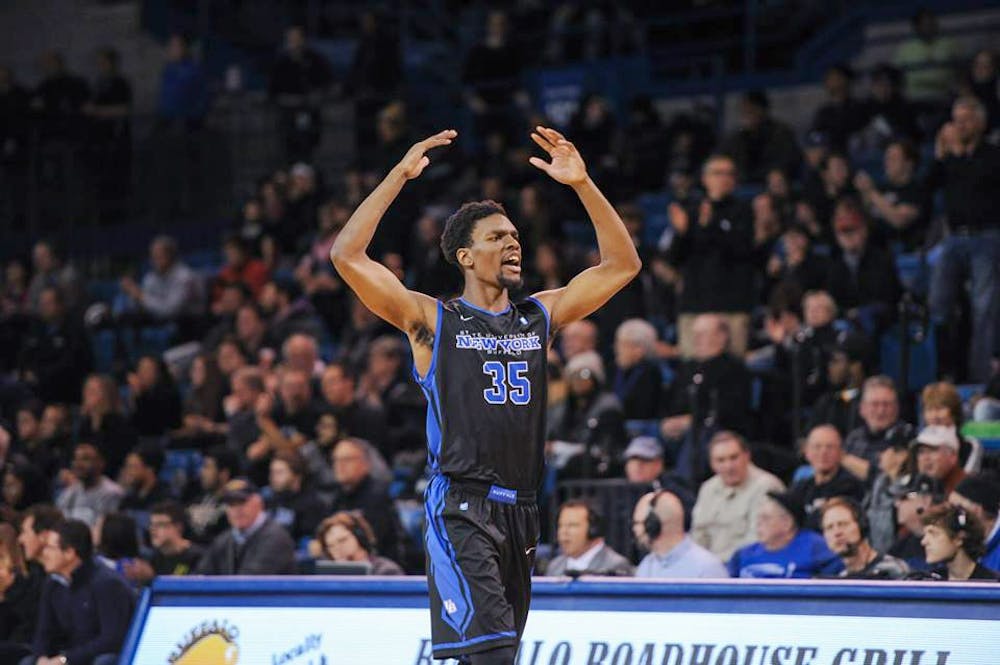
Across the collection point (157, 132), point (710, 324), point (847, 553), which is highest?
point (157, 132)

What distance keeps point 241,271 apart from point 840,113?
5736 mm

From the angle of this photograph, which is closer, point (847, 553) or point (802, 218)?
point (847, 553)

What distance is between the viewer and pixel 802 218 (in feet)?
44.5

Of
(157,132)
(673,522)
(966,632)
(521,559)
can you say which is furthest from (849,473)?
(157,132)

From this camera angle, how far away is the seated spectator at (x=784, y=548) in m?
9.43

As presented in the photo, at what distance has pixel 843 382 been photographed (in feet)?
37.9

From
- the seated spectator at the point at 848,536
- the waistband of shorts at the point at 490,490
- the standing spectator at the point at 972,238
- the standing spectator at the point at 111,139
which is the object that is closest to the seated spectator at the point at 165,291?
the standing spectator at the point at 111,139

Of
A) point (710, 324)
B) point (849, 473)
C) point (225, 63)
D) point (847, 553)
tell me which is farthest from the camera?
point (225, 63)

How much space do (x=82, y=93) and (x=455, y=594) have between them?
14.1 m

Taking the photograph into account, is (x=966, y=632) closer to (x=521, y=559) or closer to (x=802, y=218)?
(x=521, y=559)

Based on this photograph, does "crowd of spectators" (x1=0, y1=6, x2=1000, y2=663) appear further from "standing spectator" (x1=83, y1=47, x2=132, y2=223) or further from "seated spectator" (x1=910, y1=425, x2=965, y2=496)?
"standing spectator" (x1=83, y1=47, x2=132, y2=223)

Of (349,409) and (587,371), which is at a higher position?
(587,371)

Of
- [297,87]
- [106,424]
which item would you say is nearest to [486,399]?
[106,424]

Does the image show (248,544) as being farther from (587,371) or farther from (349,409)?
(587,371)
